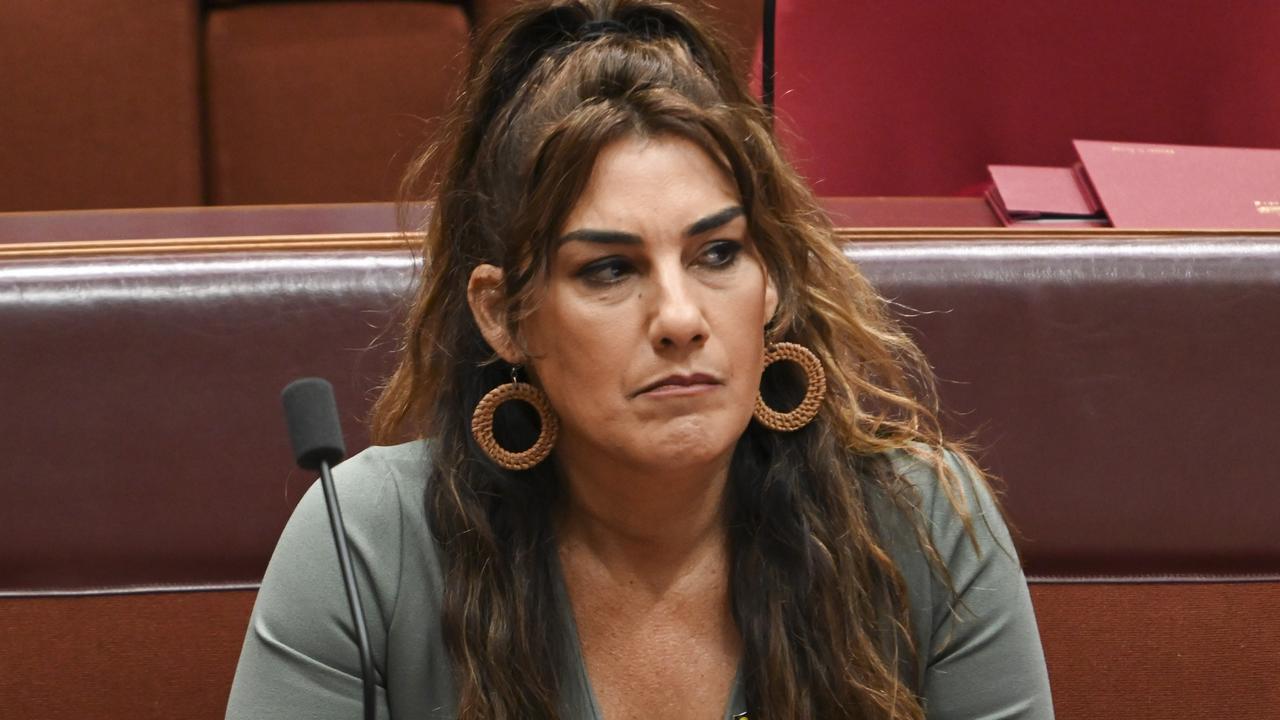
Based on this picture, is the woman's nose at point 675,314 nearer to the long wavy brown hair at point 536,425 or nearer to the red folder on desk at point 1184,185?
the long wavy brown hair at point 536,425

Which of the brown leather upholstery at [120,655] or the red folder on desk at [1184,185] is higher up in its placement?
the red folder on desk at [1184,185]

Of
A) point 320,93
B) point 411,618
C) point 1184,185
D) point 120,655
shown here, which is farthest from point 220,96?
point 1184,185

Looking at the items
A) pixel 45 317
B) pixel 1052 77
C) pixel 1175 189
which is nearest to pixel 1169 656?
pixel 1175 189

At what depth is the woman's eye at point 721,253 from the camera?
2.29 feet

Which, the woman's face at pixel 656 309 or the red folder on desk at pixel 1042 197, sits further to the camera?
the red folder on desk at pixel 1042 197

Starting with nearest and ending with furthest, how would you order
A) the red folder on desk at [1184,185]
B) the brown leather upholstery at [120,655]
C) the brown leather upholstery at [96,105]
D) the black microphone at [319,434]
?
the black microphone at [319,434], the brown leather upholstery at [120,655], the red folder on desk at [1184,185], the brown leather upholstery at [96,105]

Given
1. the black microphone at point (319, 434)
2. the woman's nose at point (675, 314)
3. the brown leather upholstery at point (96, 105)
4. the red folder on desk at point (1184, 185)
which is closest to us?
the black microphone at point (319, 434)

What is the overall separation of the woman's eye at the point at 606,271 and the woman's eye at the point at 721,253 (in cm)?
4

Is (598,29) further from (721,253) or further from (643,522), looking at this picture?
(643,522)

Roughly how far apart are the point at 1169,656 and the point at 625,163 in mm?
482

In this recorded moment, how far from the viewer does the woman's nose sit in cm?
66

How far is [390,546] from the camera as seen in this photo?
754 mm

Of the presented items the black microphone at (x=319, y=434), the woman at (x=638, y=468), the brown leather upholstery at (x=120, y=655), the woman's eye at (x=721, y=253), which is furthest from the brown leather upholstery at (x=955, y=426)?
the black microphone at (x=319, y=434)

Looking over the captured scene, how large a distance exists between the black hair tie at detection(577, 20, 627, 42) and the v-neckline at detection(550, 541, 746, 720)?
0.29 metres
